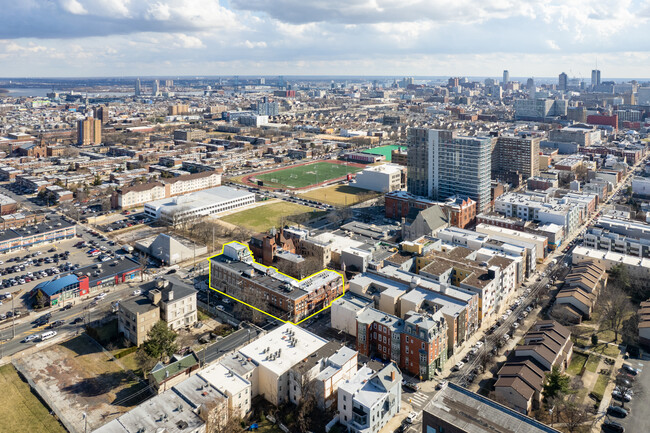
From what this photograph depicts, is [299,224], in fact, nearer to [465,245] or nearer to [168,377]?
[465,245]

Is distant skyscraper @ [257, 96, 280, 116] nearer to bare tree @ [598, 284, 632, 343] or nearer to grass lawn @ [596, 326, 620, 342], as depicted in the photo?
bare tree @ [598, 284, 632, 343]

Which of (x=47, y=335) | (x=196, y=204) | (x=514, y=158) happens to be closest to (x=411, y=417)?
(x=47, y=335)

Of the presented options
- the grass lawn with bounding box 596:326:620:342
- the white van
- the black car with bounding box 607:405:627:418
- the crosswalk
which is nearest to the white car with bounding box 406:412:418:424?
the crosswalk

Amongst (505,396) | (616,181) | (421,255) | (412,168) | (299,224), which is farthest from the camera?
(616,181)

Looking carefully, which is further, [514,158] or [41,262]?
[514,158]

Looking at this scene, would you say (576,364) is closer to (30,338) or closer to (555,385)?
(555,385)

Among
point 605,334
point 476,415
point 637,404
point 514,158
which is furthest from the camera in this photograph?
point 514,158

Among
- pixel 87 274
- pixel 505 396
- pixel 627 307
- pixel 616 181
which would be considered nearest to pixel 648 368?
pixel 627 307
